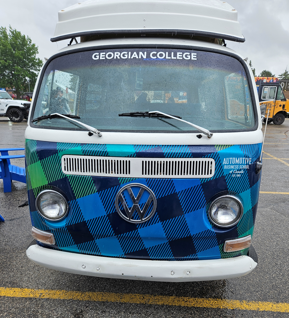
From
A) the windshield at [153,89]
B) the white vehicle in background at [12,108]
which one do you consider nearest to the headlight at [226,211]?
the windshield at [153,89]

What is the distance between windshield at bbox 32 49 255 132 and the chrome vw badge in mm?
573

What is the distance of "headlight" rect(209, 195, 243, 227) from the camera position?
2135 mm

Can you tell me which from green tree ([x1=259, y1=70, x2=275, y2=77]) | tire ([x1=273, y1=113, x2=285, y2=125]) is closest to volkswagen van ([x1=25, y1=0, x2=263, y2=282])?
tire ([x1=273, y1=113, x2=285, y2=125])

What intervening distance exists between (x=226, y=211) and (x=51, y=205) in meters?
1.38

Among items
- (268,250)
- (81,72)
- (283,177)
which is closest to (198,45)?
(81,72)

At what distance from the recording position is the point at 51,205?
2.22 m

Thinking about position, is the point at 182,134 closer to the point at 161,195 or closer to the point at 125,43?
the point at 161,195

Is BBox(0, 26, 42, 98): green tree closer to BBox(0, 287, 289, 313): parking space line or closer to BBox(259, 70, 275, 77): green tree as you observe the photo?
→ BBox(0, 287, 289, 313): parking space line

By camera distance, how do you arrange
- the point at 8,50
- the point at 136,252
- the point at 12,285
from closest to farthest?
the point at 136,252
the point at 12,285
the point at 8,50

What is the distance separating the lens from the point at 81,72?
2531mm

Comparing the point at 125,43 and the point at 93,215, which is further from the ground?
the point at 125,43

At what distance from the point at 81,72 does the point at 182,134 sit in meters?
1.12

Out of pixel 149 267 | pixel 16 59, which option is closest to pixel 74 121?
pixel 149 267

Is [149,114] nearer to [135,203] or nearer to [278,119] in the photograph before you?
[135,203]
